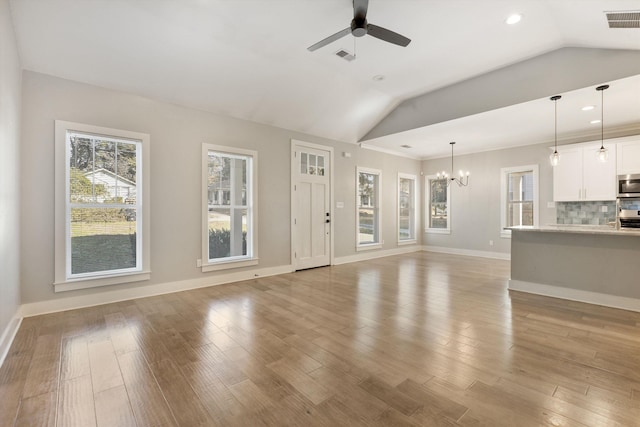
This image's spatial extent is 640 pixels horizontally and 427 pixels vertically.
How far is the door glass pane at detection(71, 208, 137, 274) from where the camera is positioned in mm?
3756

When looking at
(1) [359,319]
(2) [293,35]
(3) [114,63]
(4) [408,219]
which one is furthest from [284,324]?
(4) [408,219]

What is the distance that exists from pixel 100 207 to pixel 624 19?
646cm

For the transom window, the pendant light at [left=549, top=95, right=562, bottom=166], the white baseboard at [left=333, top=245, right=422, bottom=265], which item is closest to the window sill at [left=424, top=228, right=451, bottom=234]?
the white baseboard at [left=333, top=245, right=422, bottom=265]

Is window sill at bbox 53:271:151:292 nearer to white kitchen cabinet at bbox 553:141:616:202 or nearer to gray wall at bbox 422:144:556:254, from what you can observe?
gray wall at bbox 422:144:556:254

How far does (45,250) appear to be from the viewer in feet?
11.3

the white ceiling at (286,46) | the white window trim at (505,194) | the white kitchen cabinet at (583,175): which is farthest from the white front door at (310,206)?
the white kitchen cabinet at (583,175)

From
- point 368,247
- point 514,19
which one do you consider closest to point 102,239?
point 368,247

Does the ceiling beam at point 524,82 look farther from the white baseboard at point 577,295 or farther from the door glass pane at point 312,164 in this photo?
the white baseboard at point 577,295

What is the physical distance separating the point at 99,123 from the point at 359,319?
4.15 m

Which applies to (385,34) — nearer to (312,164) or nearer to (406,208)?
(312,164)

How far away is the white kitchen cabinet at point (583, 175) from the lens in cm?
549

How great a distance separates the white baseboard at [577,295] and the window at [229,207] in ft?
14.4

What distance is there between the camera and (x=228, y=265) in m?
4.96

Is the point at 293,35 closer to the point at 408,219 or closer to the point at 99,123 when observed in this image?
the point at 99,123
